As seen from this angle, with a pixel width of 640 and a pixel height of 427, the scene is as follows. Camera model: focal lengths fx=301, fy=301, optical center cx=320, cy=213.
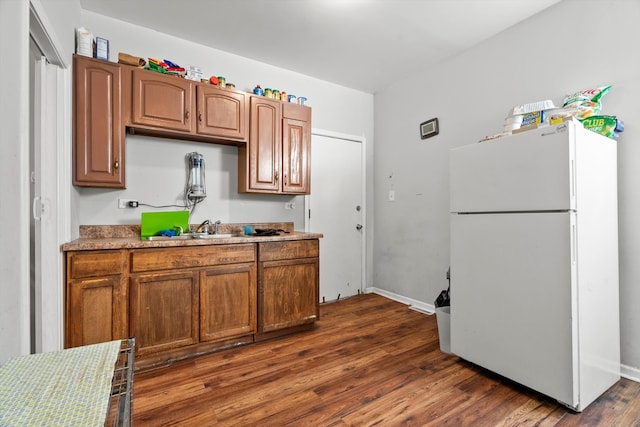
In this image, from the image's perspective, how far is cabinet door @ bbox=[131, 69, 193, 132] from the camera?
2.32 metres

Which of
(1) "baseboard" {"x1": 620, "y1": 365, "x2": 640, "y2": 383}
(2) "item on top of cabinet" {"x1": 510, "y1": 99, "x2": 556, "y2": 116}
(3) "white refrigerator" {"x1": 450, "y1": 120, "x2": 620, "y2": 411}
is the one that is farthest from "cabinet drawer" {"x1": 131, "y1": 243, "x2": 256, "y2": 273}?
(1) "baseboard" {"x1": 620, "y1": 365, "x2": 640, "y2": 383}

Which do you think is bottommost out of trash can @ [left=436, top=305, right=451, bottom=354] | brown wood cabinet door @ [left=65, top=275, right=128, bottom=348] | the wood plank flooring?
the wood plank flooring

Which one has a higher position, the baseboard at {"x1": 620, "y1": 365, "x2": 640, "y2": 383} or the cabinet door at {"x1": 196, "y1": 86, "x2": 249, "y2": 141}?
the cabinet door at {"x1": 196, "y1": 86, "x2": 249, "y2": 141}

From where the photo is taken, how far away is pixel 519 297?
71.5 inches

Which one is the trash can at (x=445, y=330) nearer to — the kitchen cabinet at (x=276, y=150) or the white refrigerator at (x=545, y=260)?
the white refrigerator at (x=545, y=260)

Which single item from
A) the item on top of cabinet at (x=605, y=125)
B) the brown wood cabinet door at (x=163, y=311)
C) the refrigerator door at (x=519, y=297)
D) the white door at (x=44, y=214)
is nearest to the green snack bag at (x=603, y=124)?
the item on top of cabinet at (x=605, y=125)

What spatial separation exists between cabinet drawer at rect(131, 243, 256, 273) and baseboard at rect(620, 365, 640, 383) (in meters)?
2.68

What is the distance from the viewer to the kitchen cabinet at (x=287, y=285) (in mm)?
2566

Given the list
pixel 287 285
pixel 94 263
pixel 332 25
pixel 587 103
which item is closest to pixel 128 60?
pixel 94 263

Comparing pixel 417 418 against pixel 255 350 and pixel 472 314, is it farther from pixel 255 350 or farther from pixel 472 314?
pixel 255 350

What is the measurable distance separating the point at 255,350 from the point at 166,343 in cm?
66

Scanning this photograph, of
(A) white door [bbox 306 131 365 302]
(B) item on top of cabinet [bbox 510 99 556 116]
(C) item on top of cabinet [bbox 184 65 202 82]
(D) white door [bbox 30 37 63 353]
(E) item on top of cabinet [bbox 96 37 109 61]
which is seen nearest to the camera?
(D) white door [bbox 30 37 63 353]

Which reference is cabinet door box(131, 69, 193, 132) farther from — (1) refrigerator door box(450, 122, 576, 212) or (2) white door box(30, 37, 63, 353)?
(1) refrigerator door box(450, 122, 576, 212)

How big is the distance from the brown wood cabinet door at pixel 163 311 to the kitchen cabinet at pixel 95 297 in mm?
77
